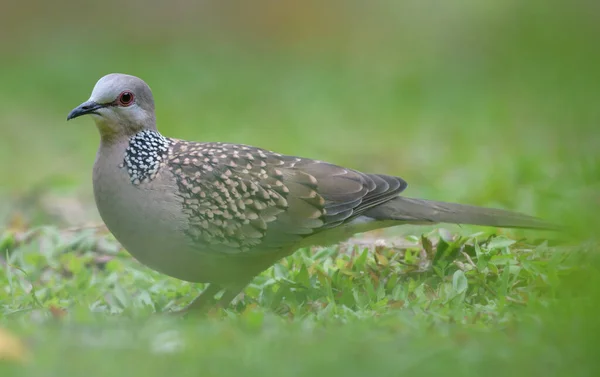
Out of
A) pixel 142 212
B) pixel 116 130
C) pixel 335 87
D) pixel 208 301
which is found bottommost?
pixel 208 301

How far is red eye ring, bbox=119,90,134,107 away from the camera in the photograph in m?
5.55

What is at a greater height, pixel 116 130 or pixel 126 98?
pixel 126 98

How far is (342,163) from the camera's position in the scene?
9719 millimetres

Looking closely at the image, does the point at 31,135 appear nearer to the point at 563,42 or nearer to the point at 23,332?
the point at 23,332

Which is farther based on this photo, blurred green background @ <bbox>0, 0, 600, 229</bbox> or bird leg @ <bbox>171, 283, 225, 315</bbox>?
blurred green background @ <bbox>0, 0, 600, 229</bbox>

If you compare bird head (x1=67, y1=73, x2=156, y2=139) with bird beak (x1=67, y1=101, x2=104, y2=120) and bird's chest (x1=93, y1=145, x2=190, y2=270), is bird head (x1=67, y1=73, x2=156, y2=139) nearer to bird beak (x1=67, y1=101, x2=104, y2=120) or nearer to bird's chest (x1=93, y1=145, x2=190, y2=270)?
bird beak (x1=67, y1=101, x2=104, y2=120)

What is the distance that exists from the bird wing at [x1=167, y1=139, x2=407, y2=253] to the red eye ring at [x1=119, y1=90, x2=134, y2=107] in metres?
0.39

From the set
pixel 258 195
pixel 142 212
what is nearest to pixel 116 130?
pixel 142 212

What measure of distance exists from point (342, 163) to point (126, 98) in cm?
438

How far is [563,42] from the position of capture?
455 cm

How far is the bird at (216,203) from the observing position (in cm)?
534

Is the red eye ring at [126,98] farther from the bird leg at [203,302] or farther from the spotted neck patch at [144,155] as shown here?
the bird leg at [203,302]

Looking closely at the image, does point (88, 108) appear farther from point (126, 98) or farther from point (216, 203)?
point (216, 203)

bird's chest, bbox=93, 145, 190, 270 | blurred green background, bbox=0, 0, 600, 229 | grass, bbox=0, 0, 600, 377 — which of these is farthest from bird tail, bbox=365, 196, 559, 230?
bird's chest, bbox=93, 145, 190, 270
